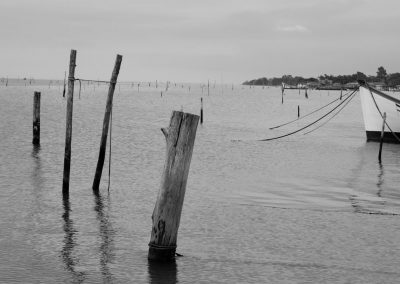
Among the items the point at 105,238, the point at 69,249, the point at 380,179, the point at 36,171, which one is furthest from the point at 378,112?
the point at 69,249

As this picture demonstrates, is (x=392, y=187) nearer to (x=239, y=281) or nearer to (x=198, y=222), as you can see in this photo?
(x=198, y=222)

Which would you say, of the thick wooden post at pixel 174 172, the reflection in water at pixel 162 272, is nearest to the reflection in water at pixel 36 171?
the reflection in water at pixel 162 272

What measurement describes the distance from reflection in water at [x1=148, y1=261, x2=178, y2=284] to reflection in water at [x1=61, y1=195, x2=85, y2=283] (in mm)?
1033

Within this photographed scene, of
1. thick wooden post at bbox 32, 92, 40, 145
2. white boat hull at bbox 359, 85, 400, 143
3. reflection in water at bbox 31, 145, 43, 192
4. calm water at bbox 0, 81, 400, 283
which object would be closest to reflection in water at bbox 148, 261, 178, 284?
calm water at bbox 0, 81, 400, 283

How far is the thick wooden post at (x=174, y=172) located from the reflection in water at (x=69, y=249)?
133 cm

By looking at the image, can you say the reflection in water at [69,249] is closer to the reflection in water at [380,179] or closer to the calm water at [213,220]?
the calm water at [213,220]

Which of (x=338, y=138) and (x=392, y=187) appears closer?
(x=392, y=187)

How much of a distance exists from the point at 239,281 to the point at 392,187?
1127 cm

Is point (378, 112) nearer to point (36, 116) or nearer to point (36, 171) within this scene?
point (36, 116)

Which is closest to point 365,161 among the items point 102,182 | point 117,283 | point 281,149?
point 281,149

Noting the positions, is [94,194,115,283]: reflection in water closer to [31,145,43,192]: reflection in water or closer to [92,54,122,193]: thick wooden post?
[92,54,122,193]: thick wooden post

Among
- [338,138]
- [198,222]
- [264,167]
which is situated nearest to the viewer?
[198,222]

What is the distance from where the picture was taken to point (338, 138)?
38562 mm

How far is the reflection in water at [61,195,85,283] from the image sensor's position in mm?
9164
